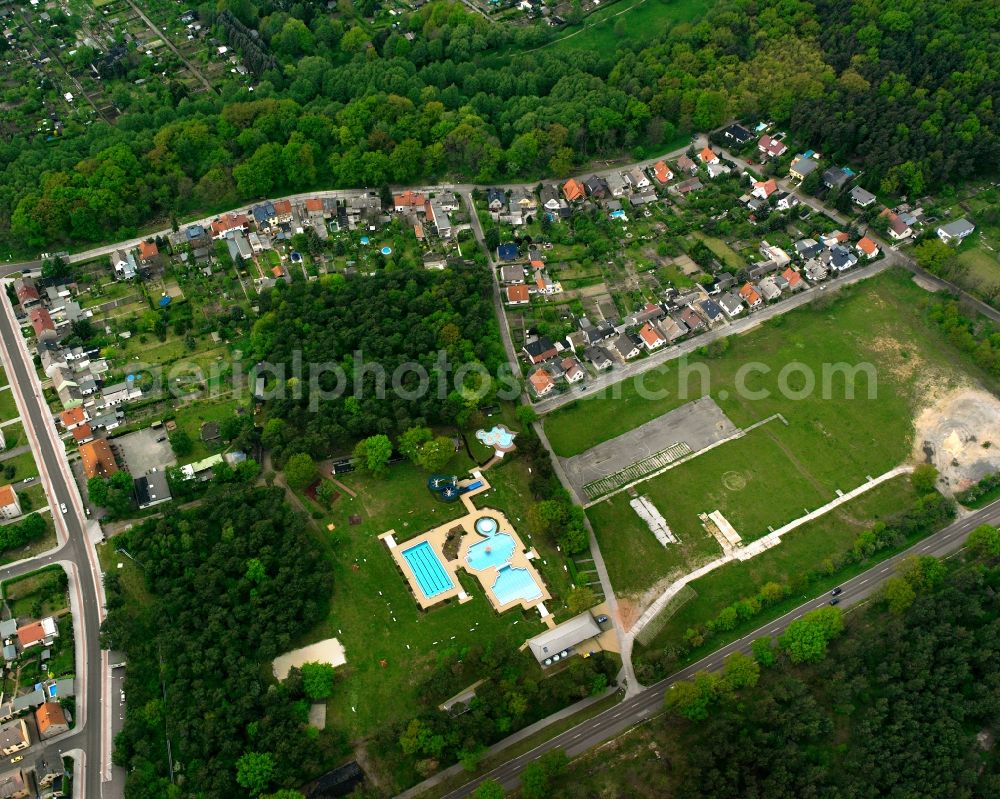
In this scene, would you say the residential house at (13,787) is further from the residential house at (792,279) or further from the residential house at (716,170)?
the residential house at (716,170)

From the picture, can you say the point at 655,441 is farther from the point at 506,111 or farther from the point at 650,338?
the point at 506,111

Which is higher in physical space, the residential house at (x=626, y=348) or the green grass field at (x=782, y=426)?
the residential house at (x=626, y=348)

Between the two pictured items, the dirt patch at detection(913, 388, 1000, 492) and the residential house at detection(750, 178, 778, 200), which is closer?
the dirt patch at detection(913, 388, 1000, 492)

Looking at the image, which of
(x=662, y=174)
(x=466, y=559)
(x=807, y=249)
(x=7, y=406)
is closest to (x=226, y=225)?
(x=7, y=406)

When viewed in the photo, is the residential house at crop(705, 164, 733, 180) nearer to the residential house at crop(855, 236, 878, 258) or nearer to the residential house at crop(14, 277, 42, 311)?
the residential house at crop(855, 236, 878, 258)

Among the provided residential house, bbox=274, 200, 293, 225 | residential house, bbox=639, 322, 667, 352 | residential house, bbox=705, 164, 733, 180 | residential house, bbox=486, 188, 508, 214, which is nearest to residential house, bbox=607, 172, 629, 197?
residential house, bbox=705, 164, 733, 180

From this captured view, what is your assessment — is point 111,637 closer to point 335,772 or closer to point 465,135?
point 335,772

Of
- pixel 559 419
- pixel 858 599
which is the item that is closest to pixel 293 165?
pixel 559 419

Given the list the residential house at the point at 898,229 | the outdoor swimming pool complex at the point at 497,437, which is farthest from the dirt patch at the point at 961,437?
the outdoor swimming pool complex at the point at 497,437
